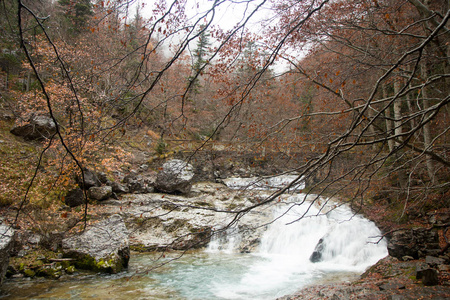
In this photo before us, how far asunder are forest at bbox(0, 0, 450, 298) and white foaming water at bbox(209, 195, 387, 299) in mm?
1089

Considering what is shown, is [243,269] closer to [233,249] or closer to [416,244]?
[233,249]

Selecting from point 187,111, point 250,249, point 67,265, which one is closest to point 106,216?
point 67,265

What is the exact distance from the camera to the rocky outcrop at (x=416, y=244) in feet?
22.5

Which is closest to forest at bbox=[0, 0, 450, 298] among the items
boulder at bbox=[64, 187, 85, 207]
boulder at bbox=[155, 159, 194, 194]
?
boulder at bbox=[64, 187, 85, 207]

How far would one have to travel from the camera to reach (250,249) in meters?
10.6

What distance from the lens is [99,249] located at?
7840 millimetres

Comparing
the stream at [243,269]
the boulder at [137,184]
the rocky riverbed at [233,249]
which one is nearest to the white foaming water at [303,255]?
the stream at [243,269]

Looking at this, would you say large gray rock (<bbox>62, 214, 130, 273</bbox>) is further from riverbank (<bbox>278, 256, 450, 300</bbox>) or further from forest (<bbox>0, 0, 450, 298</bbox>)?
riverbank (<bbox>278, 256, 450, 300</bbox>)

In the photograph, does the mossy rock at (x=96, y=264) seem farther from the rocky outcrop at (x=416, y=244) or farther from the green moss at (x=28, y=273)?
the rocky outcrop at (x=416, y=244)

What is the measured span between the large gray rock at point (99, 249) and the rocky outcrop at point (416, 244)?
7726 mm

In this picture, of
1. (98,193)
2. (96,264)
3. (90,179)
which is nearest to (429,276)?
(96,264)

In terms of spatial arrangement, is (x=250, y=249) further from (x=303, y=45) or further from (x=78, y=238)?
(x=303, y=45)

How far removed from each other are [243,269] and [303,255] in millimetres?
2667

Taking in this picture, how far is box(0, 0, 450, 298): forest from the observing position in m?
2.59
